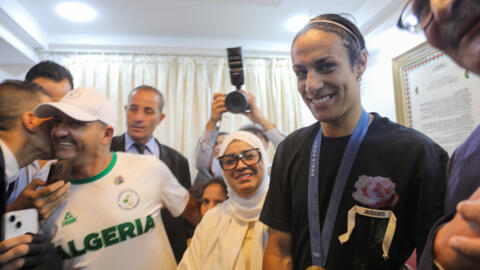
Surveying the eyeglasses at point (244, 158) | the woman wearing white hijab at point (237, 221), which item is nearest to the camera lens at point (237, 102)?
the woman wearing white hijab at point (237, 221)

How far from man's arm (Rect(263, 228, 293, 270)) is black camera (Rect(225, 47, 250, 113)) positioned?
3.58 feet

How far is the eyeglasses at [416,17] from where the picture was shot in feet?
1.85

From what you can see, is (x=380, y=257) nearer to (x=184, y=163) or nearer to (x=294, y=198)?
(x=294, y=198)

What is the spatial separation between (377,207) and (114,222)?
42.9 inches

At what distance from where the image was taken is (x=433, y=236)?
1.74 ft

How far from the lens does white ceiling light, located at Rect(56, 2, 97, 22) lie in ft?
9.78

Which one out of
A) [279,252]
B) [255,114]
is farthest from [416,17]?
[255,114]

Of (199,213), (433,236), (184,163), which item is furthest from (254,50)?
(433,236)

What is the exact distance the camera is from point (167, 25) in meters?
3.49

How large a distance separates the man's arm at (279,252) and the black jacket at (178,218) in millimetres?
943

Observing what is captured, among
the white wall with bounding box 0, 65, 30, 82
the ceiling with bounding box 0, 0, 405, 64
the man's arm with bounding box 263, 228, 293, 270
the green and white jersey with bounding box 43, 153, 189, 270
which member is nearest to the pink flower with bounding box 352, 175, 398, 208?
the man's arm with bounding box 263, 228, 293, 270

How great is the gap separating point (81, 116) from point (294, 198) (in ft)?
3.34

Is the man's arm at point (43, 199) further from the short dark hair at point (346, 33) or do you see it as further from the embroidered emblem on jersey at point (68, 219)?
the short dark hair at point (346, 33)

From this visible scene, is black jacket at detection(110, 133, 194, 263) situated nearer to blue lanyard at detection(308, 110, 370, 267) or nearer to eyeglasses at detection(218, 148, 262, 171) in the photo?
eyeglasses at detection(218, 148, 262, 171)
